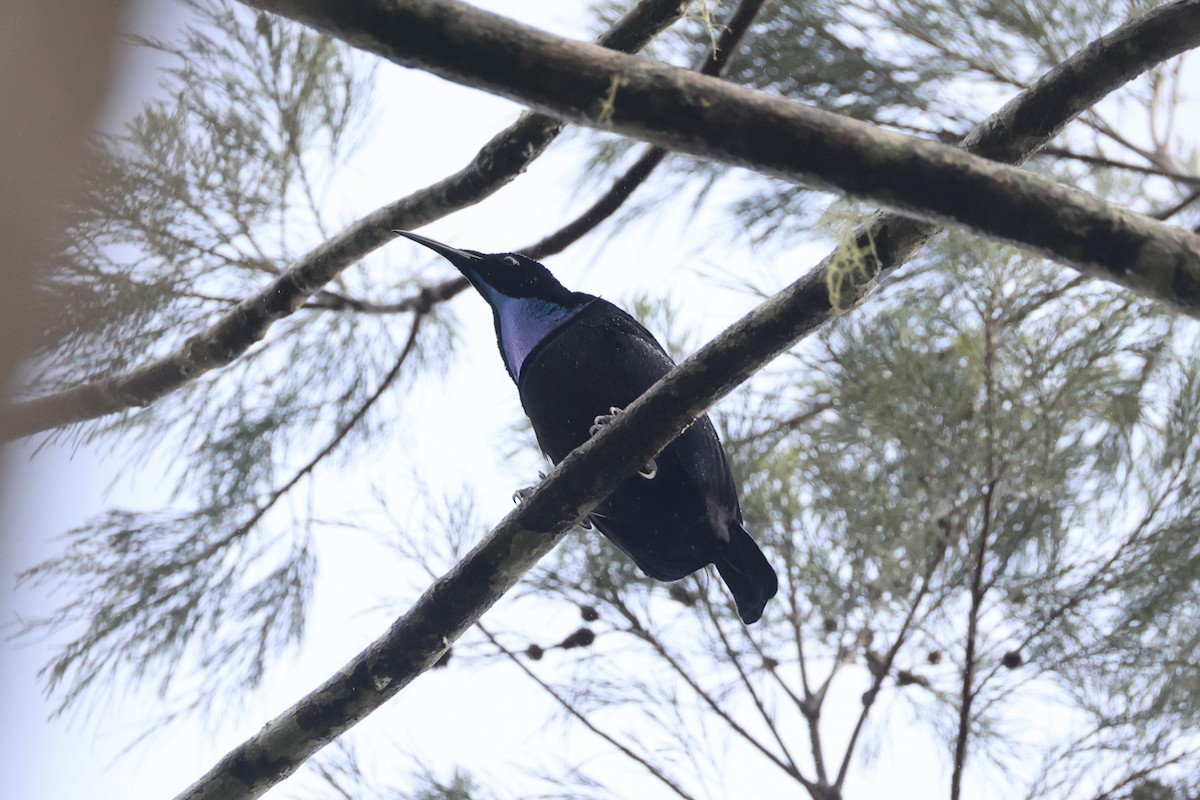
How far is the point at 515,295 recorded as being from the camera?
163cm

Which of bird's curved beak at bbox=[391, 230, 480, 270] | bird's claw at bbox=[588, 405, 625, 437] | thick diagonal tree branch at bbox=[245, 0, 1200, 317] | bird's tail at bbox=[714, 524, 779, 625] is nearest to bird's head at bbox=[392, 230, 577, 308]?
bird's curved beak at bbox=[391, 230, 480, 270]

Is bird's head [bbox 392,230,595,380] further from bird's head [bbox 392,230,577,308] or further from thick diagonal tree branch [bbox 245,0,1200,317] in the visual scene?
thick diagonal tree branch [bbox 245,0,1200,317]

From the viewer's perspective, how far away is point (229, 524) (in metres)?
2.06

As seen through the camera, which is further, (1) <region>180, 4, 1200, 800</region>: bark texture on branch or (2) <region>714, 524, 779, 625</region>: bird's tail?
(2) <region>714, 524, 779, 625</region>: bird's tail

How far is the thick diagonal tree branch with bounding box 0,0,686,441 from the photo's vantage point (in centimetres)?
140

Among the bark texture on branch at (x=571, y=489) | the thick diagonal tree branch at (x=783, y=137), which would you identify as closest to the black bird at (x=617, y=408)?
the bark texture on branch at (x=571, y=489)

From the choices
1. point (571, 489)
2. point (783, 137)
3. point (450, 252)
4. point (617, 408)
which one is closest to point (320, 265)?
point (450, 252)

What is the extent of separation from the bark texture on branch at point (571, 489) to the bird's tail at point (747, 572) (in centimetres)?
44

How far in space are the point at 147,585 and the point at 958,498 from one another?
146 centimetres

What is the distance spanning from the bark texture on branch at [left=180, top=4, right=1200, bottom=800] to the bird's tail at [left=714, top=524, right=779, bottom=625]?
436 millimetres

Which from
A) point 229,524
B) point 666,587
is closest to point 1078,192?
point 666,587

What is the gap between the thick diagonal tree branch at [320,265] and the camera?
1402 mm

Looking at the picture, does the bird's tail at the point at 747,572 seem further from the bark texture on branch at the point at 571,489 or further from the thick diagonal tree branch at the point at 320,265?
the thick diagonal tree branch at the point at 320,265

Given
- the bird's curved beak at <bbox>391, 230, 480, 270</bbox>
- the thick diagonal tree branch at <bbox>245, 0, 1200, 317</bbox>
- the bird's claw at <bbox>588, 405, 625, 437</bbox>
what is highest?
the bird's curved beak at <bbox>391, 230, 480, 270</bbox>
